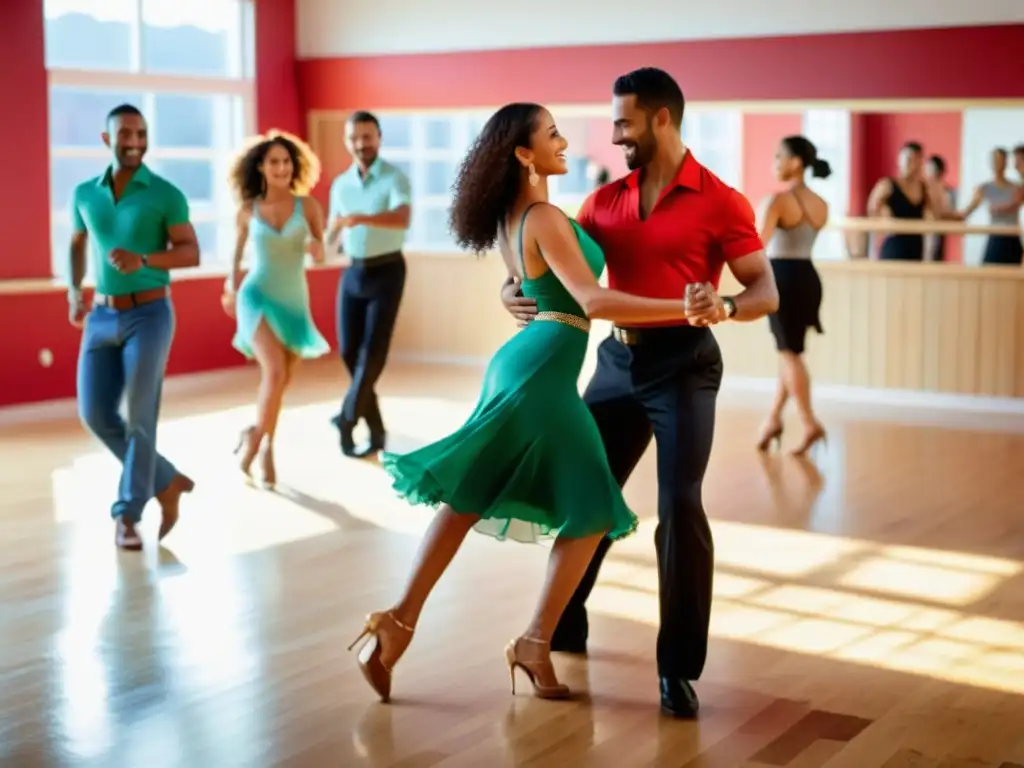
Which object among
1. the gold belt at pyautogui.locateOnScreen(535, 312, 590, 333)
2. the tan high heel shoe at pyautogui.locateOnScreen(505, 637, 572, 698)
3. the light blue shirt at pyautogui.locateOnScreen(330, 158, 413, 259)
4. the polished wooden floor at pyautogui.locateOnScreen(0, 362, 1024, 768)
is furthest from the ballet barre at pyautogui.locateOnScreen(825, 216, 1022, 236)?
the tan high heel shoe at pyautogui.locateOnScreen(505, 637, 572, 698)

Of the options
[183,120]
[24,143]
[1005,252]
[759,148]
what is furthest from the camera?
[759,148]

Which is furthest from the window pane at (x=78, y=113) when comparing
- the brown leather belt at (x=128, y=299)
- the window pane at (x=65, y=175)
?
the brown leather belt at (x=128, y=299)

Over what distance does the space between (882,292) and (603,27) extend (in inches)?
104

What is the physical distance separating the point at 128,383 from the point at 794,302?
3779mm

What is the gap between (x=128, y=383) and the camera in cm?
611

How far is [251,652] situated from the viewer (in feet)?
15.9

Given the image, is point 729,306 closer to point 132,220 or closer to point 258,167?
point 132,220

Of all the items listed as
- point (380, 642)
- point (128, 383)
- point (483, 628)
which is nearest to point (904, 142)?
point (128, 383)

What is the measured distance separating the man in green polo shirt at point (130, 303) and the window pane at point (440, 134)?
22.2 ft

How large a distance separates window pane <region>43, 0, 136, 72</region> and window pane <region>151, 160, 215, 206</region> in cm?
93

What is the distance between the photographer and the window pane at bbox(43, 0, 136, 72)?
10.5 metres

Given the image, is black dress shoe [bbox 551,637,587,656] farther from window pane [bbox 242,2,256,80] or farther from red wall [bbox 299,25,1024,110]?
window pane [bbox 242,2,256,80]

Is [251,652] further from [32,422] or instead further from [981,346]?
[981,346]

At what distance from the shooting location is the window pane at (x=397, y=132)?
1289cm
